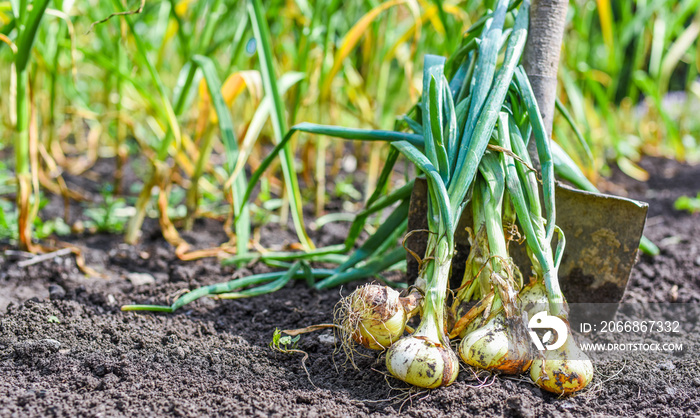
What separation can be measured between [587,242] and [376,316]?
0.55m

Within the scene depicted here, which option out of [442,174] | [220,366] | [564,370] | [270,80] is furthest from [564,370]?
[270,80]

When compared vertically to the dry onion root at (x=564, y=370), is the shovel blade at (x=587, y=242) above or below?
above

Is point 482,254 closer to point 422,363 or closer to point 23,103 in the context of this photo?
point 422,363

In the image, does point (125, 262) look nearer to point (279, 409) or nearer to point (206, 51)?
point (206, 51)

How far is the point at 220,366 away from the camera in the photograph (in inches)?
37.1

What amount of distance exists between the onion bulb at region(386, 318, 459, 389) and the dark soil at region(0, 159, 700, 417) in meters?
0.05

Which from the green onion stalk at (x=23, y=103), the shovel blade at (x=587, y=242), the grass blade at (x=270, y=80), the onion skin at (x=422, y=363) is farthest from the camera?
the grass blade at (x=270, y=80)

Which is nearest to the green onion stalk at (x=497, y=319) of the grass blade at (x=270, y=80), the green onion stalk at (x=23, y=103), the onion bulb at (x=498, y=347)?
the onion bulb at (x=498, y=347)

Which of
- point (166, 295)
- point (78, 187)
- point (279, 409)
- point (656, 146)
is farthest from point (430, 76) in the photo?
point (656, 146)

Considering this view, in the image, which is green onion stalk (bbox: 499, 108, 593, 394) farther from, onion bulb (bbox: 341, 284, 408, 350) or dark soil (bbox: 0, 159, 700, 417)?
onion bulb (bbox: 341, 284, 408, 350)

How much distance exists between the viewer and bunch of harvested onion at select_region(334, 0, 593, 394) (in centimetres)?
80

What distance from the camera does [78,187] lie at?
230 cm

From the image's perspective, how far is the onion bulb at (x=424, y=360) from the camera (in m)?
0.77

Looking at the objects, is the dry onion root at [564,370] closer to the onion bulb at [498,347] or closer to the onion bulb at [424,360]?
the onion bulb at [498,347]
